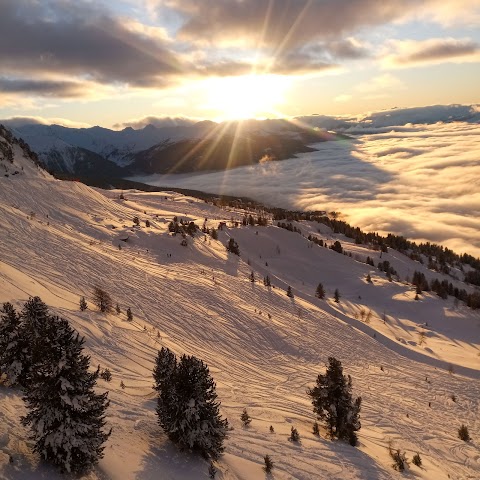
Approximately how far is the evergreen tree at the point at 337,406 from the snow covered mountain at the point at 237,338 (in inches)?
19.4

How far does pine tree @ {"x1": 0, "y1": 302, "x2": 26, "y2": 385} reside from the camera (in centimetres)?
890

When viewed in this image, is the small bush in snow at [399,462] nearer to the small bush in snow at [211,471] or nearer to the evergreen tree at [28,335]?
the small bush in snow at [211,471]

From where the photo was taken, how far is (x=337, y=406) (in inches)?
486

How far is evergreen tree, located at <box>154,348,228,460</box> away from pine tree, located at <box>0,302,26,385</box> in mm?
2972

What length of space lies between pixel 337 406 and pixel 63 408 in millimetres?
7944

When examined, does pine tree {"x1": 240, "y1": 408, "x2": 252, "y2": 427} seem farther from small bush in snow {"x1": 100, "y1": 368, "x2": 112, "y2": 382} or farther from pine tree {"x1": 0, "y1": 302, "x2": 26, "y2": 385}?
pine tree {"x1": 0, "y1": 302, "x2": 26, "y2": 385}

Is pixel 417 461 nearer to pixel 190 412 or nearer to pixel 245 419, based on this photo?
pixel 245 419

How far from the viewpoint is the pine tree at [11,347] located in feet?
29.2

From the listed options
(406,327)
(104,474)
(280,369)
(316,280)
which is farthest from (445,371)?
(104,474)

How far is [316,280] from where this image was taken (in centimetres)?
4072

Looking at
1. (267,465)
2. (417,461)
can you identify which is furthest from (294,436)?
(417,461)

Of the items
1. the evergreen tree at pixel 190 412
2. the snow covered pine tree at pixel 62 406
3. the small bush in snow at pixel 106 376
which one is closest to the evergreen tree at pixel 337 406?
the evergreen tree at pixel 190 412

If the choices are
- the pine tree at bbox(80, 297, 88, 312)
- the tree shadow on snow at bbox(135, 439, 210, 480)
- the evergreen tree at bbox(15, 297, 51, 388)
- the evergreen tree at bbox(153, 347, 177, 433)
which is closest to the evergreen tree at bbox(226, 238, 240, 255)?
the pine tree at bbox(80, 297, 88, 312)

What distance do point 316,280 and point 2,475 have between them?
35920 mm
